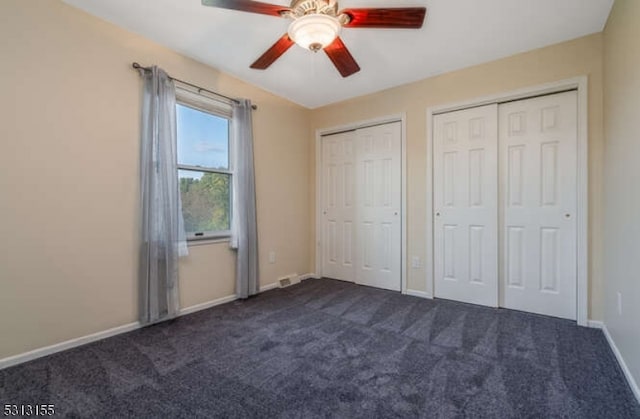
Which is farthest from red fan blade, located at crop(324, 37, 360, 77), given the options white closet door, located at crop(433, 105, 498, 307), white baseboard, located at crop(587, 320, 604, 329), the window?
white baseboard, located at crop(587, 320, 604, 329)

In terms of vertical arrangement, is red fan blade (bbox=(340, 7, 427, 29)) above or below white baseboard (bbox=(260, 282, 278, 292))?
above

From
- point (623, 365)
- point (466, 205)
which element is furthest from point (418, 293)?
point (623, 365)

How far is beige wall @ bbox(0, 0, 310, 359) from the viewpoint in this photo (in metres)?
1.79

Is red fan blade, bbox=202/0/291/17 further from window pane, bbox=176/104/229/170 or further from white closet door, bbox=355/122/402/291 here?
white closet door, bbox=355/122/402/291

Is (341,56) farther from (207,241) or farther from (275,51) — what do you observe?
(207,241)

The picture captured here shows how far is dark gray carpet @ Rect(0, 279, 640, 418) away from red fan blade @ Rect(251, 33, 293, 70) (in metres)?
2.13

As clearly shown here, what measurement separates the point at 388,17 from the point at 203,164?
211cm

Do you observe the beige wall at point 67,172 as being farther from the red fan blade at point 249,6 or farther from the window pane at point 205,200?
the red fan blade at point 249,6

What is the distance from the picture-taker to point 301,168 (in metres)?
3.97

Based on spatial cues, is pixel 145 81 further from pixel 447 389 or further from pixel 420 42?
pixel 447 389

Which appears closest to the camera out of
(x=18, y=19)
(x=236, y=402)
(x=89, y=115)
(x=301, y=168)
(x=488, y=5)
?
(x=236, y=402)

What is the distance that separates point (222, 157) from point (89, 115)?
117 centimetres

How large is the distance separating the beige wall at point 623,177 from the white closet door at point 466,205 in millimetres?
791

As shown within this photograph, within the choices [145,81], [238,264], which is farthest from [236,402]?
[145,81]
